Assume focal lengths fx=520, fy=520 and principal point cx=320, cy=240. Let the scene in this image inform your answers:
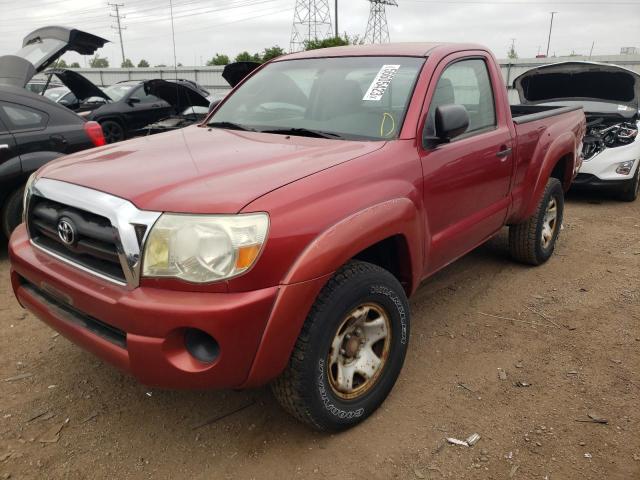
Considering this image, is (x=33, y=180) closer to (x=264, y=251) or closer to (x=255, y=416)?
(x=264, y=251)

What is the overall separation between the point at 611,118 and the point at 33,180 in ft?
23.0

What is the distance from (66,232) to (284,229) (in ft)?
3.12

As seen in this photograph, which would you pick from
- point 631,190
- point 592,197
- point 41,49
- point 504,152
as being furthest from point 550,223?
point 41,49

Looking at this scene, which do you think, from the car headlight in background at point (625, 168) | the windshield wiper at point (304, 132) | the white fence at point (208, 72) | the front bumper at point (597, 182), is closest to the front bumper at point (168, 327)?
the windshield wiper at point (304, 132)

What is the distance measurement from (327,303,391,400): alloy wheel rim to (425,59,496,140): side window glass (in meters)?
1.15

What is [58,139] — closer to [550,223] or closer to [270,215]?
[270,215]

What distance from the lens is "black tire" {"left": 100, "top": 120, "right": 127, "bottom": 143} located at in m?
10.2

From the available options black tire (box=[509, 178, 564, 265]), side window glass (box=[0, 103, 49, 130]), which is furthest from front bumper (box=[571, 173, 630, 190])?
side window glass (box=[0, 103, 49, 130])

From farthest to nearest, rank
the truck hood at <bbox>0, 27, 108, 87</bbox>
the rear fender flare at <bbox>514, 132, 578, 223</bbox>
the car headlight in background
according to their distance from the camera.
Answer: the car headlight in background
the truck hood at <bbox>0, 27, 108, 87</bbox>
the rear fender flare at <bbox>514, 132, 578, 223</bbox>

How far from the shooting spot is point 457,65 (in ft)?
10.6

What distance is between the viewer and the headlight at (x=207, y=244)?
74.3 inches

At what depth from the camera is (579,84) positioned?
24.4ft

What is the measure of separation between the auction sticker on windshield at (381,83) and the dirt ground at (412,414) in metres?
1.51

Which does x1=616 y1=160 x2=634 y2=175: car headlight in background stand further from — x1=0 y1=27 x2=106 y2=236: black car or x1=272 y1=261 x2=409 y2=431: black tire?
x1=0 y1=27 x2=106 y2=236: black car
